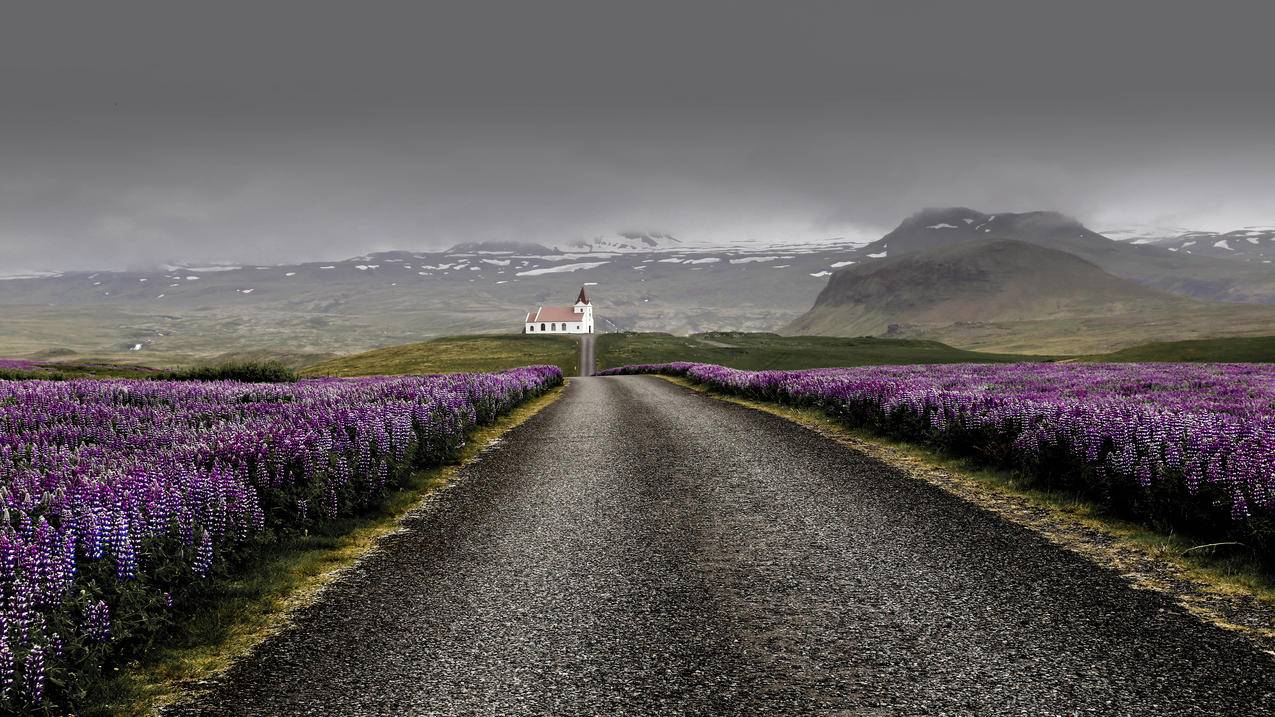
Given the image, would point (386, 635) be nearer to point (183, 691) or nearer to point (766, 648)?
point (183, 691)

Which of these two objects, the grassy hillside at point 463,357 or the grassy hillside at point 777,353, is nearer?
the grassy hillside at point 463,357

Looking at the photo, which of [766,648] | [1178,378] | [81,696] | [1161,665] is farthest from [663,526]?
[1178,378]

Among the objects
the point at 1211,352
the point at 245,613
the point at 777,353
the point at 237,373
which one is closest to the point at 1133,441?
the point at 245,613

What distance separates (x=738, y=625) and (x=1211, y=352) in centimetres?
8321

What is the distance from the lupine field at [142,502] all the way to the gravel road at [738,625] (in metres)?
1.04

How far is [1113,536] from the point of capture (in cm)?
828

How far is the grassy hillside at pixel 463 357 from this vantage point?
9460 cm

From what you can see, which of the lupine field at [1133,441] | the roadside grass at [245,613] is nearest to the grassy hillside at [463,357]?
the lupine field at [1133,441]

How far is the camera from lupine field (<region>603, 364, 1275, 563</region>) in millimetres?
7785

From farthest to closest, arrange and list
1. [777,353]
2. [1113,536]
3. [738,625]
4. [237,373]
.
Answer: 1. [777,353]
2. [237,373]
3. [1113,536]
4. [738,625]

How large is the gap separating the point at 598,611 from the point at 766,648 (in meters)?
1.58

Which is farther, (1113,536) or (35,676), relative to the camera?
(1113,536)

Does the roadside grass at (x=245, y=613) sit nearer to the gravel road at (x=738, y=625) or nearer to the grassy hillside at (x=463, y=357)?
the gravel road at (x=738, y=625)

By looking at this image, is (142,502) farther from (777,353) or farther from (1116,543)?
(777,353)
